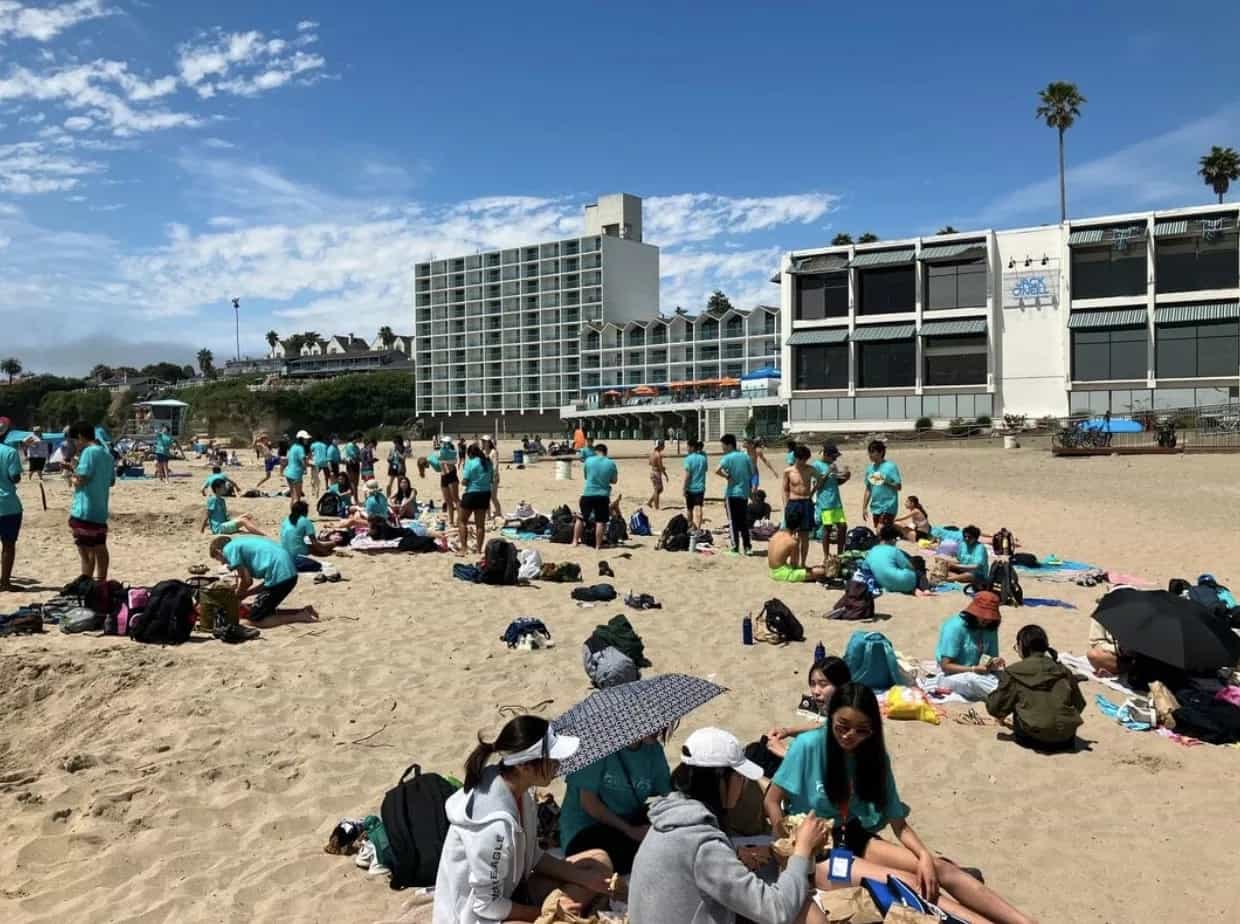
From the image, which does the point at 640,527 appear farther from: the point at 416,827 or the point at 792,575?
the point at 416,827

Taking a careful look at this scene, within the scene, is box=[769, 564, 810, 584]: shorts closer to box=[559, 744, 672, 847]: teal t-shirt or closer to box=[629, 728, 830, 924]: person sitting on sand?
box=[559, 744, 672, 847]: teal t-shirt

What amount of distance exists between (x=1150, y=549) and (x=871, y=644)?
9.27 m

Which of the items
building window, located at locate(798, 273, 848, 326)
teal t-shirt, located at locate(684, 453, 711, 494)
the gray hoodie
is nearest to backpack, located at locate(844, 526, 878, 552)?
teal t-shirt, located at locate(684, 453, 711, 494)

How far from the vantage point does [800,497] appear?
11000 millimetres

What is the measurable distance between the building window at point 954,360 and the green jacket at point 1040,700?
155 feet

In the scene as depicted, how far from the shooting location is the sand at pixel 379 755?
392 centimetres

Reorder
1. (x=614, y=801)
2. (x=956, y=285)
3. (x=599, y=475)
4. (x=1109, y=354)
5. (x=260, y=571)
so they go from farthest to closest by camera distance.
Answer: (x=956, y=285) < (x=1109, y=354) < (x=599, y=475) < (x=260, y=571) < (x=614, y=801)

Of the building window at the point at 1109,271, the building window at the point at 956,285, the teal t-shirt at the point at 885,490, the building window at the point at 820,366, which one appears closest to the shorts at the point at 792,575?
the teal t-shirt at the point at 885,490

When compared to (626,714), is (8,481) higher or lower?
higher

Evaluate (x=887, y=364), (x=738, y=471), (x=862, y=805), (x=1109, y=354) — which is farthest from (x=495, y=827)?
(x=1109, y=354)

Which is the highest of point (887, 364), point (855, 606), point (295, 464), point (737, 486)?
point (887, 364)

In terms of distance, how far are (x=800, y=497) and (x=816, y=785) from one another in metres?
7.35

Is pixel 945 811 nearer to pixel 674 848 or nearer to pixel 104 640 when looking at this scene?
pixel 674 848

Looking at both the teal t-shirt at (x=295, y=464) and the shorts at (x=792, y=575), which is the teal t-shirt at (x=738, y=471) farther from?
the teal t-shirt at (x=295, y=464)
